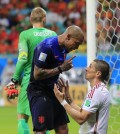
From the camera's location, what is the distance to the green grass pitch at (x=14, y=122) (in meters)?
7.80

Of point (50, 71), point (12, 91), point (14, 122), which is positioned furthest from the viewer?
point (14, 122)

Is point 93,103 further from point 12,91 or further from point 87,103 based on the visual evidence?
point 12,91

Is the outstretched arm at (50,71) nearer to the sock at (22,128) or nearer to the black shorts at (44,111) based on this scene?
the black shorts at (44,111)

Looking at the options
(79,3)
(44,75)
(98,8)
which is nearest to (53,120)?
(44,75)

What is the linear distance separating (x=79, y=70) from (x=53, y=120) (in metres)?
7.42

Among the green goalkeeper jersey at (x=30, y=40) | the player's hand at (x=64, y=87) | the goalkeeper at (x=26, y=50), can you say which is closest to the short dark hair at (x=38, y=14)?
the goalkeeper at (x=26, y=50)

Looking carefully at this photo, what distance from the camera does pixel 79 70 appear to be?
1320 centimetres

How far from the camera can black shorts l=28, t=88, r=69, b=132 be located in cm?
568

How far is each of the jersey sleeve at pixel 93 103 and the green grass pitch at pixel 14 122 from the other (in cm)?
271

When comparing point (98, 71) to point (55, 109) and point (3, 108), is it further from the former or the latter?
point (3, 108)

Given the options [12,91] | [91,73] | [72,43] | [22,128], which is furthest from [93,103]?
[22,128]

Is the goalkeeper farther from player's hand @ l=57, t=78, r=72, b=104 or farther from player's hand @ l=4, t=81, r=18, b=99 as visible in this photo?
player's hand @ l=57, t=78, r=72, b=104

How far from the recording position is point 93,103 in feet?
16.1

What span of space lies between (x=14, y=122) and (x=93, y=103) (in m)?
5.70
